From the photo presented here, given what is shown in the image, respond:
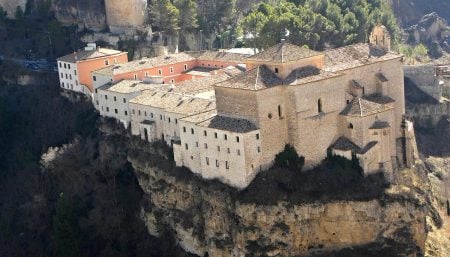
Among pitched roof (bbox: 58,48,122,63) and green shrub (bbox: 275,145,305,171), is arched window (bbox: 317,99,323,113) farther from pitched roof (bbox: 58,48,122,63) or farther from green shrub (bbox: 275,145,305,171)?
pitched roof (bbox: 58,48,122,63)

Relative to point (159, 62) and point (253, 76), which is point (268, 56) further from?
point (159, 62)

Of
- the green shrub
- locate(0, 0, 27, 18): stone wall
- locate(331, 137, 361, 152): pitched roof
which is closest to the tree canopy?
locate(331, 137, 361, 152): pitched roof

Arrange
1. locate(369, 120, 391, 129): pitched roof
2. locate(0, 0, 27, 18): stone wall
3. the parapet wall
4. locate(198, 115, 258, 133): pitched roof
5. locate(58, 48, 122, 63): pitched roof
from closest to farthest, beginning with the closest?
1. locate(198, 115, 258, 133): pitched roof
2. locate(369, 120, 391, 129): pitched roof
3. locate(58, 48, 122, 63): pitched roof
4. the parapet wall
5. locate(0, 0, 27, 18): stone wall

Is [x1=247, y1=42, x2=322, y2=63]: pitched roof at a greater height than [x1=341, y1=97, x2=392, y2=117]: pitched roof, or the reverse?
[x1=247, y1=42, x2=322, y2=63]: pitched roof

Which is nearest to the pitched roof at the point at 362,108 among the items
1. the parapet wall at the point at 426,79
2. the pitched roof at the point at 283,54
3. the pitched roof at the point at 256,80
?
the pitched roof at the point at 283,54

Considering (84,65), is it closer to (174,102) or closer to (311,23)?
(174,102)

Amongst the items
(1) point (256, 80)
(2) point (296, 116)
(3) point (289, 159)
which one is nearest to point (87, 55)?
(1) point (256, 80)

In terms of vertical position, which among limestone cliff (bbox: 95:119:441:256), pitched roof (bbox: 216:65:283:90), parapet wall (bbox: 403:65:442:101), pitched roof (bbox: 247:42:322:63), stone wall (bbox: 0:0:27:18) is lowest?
limestone cliff (bbox: 95:119:441:256)
